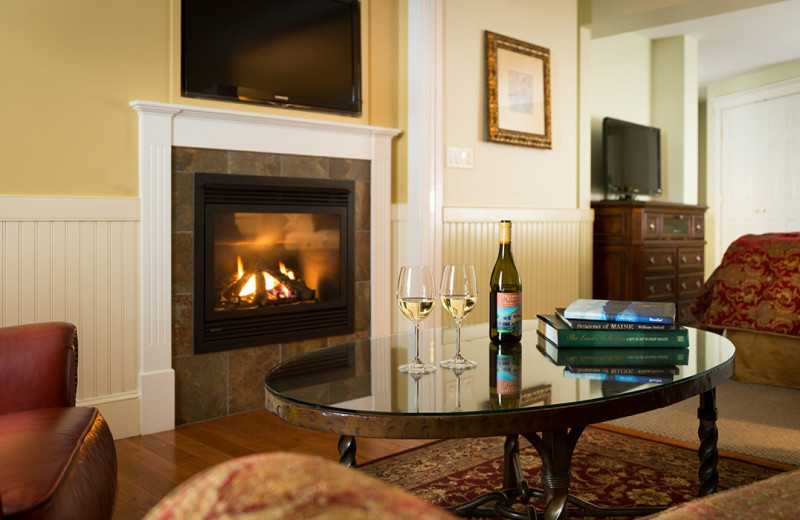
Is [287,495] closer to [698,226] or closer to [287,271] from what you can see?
[287,271]

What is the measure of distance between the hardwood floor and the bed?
4.76 ft

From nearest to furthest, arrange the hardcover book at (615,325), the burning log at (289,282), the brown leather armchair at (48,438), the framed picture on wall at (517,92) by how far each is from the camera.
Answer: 1. the brown leather armchair at (48,438)
2. the hardcover book at (615,325)
3. the burning log at (289,282)
4. the framed picture on wall at (517,92)

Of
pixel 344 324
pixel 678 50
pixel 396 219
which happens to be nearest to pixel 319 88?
pixel 396 219

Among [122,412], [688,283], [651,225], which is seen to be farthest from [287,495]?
[688,283]

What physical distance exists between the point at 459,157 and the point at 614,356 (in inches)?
89.8

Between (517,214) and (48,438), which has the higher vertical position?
(517,214)

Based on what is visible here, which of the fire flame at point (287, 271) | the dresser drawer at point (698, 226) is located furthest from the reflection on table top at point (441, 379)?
the dresser drawer at point (698, 226)

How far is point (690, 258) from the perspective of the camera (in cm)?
530

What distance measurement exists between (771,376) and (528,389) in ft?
6.83

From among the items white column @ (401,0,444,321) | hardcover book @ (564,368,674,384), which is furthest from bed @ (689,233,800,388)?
hardcover book @ (564,368,674,384)

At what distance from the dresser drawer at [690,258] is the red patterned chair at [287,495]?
521 cm

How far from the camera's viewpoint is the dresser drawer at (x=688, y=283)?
17.0ft

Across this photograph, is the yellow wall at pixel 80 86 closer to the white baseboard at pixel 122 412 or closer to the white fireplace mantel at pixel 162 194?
the white fireplace mantel at pixel 162 194

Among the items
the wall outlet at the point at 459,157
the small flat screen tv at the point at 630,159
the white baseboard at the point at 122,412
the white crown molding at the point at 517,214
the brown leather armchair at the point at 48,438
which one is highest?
the small flat screen tv at the point at 630,159
